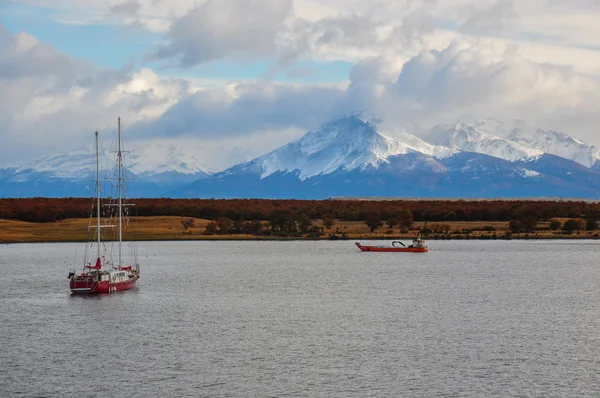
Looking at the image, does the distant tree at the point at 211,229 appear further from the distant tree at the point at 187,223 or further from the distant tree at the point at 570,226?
the distant tree at the point at 570,226

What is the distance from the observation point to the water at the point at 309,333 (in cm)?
4553

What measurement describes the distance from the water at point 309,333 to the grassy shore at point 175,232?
58893 mm

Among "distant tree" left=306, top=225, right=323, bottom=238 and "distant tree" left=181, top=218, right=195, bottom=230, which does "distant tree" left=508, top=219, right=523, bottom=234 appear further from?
"distant tree" left=181, top=218, right=195, bottom=230

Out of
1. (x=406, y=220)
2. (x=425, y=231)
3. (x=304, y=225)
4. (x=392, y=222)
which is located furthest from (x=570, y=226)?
(x=304, y=225)

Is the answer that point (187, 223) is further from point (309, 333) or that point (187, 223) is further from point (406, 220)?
point (309, 333)

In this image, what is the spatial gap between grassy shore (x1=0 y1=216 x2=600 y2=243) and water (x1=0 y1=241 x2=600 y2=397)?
58893 millimetres

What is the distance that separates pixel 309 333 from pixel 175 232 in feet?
384

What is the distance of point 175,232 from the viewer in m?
174

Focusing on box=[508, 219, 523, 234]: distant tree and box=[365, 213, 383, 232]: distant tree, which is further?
box=[365, 213, 383, 232]: distant tree

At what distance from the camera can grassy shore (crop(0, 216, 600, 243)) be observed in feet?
538

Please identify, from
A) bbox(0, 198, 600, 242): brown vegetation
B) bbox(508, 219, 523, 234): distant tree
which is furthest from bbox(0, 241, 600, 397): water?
bbox(508, 219, 523, 234): distant tree

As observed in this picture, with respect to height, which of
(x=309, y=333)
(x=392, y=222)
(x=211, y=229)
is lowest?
(x=309, y=333)

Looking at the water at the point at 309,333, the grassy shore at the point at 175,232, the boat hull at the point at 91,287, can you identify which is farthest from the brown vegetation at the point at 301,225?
the boat hull at the point at 91,287

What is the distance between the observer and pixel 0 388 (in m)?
44.4
